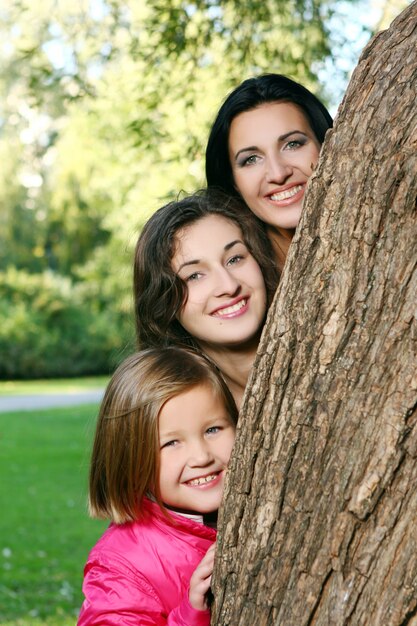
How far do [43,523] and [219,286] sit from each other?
24.9 ft

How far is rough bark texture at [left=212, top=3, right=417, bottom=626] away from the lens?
1724 mm

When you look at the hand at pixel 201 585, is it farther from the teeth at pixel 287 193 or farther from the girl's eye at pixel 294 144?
the girl's eye at pixel 294 144

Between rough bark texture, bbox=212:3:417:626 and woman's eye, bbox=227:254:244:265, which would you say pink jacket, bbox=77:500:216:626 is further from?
woman's eye, bbox=227:254:244:265

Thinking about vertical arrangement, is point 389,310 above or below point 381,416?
above

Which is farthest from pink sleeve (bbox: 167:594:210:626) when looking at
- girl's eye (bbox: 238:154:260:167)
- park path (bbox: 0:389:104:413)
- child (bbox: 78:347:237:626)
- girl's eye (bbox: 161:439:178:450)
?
park path (bbox: 0:389:104:413)

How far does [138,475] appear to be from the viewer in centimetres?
255

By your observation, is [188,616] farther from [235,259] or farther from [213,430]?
[235,259]

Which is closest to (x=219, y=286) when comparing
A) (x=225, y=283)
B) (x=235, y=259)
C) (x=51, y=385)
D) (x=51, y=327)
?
(x=225, y=283)

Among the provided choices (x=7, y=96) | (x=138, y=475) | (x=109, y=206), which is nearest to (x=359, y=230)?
(x=138, y=475)

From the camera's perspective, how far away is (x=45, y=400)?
21875mm

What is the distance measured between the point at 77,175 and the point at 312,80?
20607 millimetres

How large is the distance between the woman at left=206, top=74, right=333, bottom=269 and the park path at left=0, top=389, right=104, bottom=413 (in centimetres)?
1658

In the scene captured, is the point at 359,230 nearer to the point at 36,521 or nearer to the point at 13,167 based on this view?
the point at 36,521

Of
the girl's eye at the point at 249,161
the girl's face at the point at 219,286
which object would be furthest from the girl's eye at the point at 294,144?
the girl's face at the point at 219,286
